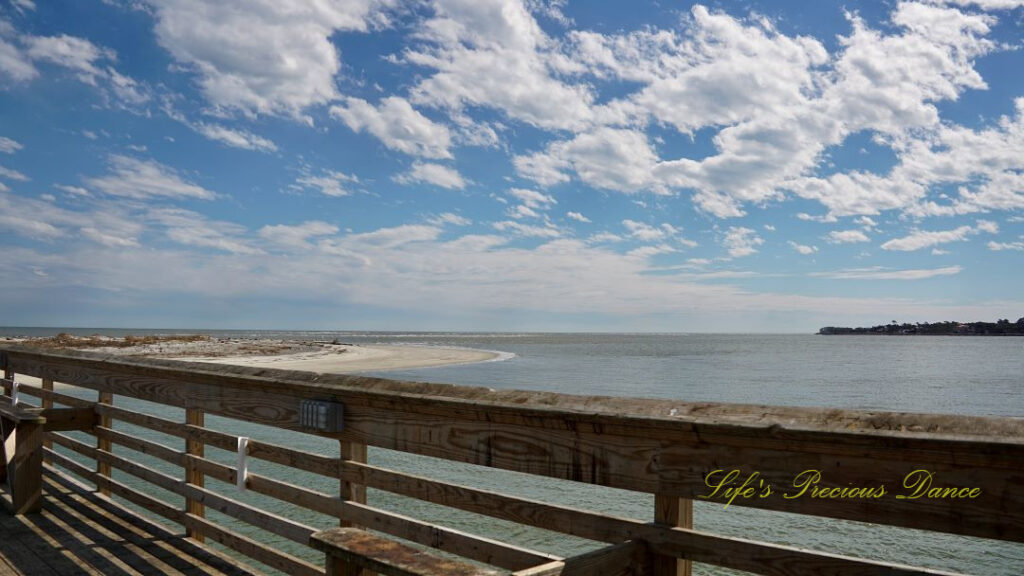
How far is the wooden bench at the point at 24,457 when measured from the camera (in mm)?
4930

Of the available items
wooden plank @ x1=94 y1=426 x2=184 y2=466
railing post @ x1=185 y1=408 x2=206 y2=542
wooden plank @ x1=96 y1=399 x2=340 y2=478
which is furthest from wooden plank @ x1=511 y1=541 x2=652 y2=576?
wooden plank @ x1=94 y1=426 x2=184 y2=466

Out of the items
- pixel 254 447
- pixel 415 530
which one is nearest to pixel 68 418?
pixel 254 447

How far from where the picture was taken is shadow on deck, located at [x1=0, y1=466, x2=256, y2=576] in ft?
13.1

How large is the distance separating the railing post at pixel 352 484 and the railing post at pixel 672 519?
5.15ft

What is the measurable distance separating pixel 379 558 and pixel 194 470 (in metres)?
3.26

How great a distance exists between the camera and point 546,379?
32875 millimetres

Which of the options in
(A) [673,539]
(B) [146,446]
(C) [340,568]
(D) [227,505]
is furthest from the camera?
(B) [146,446]

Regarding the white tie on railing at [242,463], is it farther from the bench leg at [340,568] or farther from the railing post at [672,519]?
the railing post at [672,519]

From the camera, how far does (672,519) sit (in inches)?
79.8

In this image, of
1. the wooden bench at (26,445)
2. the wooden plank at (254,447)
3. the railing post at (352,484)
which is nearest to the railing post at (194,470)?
the wooden plank at (254,447)

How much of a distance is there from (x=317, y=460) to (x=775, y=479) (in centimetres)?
225

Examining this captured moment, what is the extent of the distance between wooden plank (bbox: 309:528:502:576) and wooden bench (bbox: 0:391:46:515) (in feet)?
13.3

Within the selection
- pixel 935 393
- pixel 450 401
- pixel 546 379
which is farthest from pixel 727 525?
pixel 935 393

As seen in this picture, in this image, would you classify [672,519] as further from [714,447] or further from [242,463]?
[242,463]
